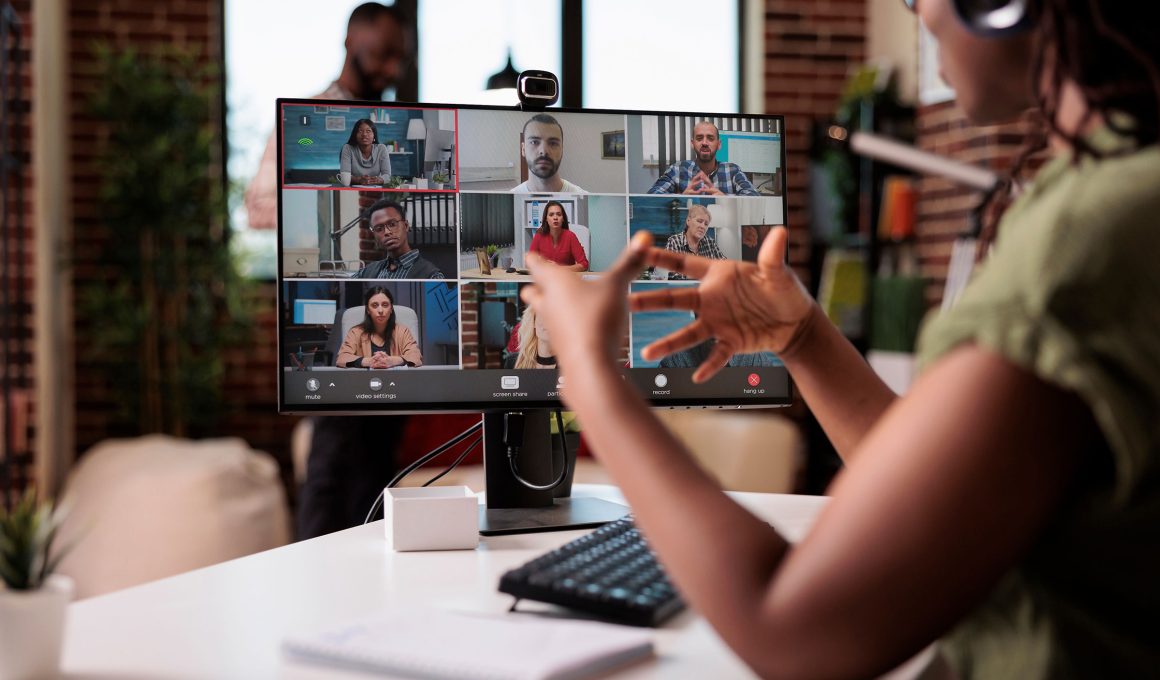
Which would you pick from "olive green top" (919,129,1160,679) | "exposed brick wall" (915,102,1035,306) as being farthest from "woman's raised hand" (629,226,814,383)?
"exposed brick wall" (915,102,1035,306)

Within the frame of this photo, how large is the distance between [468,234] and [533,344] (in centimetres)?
16

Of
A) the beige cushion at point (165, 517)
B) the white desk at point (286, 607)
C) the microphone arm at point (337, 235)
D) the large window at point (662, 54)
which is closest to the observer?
the white desk at point (286, 607)

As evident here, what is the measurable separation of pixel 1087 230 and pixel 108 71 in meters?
4.03

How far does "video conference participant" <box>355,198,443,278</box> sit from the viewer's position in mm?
1307

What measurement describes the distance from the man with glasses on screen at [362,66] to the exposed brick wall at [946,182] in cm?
209

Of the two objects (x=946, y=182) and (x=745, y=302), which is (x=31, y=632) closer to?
(x=745, y=302)

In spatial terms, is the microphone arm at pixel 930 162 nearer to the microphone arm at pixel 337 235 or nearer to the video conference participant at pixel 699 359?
the video conference participant at pixel 699 359

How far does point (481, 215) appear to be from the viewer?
134 cm

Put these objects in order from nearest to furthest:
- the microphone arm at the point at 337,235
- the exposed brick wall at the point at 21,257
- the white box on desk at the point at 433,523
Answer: the white box on desk at the point at 433,523 < the microphone arm at the point at 337,235 < the exposed brick wall at the point at 21,257

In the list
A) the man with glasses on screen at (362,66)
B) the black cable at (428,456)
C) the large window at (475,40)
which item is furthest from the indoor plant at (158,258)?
the black cable at (428,456)

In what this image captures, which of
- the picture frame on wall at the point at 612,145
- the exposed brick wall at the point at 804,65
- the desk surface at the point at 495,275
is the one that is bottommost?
the desk surface at the point at 495,275

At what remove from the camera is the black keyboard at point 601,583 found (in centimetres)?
90

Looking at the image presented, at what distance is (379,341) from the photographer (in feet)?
4.31

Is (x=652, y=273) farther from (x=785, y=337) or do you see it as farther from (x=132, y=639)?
(x=132, y=639)
